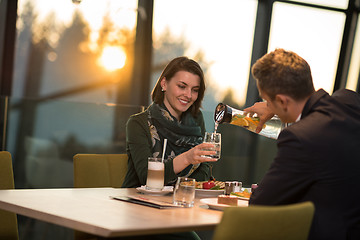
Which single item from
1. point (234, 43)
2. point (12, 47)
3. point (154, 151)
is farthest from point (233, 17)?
point (154, 151)

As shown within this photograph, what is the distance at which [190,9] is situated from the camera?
199 inches

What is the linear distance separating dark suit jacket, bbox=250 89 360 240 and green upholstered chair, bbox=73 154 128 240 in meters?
1.12

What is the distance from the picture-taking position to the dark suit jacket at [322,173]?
1690mm

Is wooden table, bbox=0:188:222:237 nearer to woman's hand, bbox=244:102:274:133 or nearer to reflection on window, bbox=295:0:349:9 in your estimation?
woman's hand, bbox=244:102:274:133

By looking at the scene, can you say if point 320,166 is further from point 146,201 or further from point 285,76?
point 146,201

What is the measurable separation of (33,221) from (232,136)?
1.93 meters

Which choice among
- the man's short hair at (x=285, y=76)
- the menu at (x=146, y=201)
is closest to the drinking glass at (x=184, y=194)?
the menu at (x=146, y=201)

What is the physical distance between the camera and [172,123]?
9.43ft

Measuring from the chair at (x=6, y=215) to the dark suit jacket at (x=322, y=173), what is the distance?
3.83 feet

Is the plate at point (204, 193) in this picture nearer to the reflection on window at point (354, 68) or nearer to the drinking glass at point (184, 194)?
the drinking glass at point (184, 194)

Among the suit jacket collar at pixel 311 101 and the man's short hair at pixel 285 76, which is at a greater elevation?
the man's short hair at pixel 285 76

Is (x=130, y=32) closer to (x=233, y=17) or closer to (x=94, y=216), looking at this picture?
(x=233, y=17)

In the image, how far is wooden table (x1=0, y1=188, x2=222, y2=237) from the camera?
60.8 inches

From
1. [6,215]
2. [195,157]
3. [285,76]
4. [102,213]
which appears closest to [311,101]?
[285,76]
